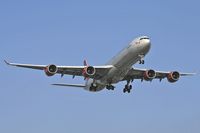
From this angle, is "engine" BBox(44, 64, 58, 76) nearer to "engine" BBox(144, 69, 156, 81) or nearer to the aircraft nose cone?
the aircraft nose cone

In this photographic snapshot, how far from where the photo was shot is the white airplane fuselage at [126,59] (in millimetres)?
69812

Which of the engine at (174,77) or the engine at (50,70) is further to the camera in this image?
the engine at (174,77)

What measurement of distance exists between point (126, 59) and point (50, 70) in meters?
9.52

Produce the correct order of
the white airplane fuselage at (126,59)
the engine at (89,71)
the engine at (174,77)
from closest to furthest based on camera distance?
the white airplane fuselage at (126,59), the engine at (89,71), the engine at (174,77)

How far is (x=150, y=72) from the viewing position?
76.1m

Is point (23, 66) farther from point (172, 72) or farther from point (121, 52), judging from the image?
point (172, 72)

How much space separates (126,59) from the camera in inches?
2785

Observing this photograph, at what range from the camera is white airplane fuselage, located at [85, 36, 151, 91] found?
69812mm

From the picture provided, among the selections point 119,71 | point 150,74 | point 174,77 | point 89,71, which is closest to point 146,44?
point 119,71

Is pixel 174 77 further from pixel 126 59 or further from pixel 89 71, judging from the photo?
pixel 89 71

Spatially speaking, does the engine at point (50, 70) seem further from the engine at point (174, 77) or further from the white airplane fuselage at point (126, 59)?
the engine at point (174, 77)

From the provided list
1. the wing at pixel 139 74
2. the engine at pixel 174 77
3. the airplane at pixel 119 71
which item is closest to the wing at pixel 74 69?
the airplane at pixel 119 71

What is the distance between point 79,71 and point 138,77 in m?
8.79

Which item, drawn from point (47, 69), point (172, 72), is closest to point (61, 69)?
point (47, 69)
